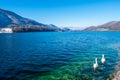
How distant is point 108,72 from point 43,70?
11.7 meters

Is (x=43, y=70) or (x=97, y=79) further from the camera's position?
(x=43, y=70)

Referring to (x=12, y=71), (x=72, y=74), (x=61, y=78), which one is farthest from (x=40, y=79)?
(x=12, y=71)

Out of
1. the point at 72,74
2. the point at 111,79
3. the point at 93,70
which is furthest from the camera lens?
the point at 93,70

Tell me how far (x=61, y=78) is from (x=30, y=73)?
6672 mm

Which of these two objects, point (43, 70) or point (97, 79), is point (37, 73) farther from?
point (97, 79)

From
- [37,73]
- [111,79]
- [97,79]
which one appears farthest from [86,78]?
[37,73]

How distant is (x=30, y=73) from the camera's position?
3338 cm

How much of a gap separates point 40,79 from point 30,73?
4.66m

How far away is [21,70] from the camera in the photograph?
35438 mm

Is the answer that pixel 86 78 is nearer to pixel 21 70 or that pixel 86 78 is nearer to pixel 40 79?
pixel 40 79

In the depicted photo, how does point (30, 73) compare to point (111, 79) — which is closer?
point (111, 79)

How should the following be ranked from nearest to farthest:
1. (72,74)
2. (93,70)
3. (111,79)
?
(111,79)
(72,74)
(93,70)

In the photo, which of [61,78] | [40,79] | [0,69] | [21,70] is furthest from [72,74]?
[0,69]

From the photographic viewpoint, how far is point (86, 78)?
96.2 ft
